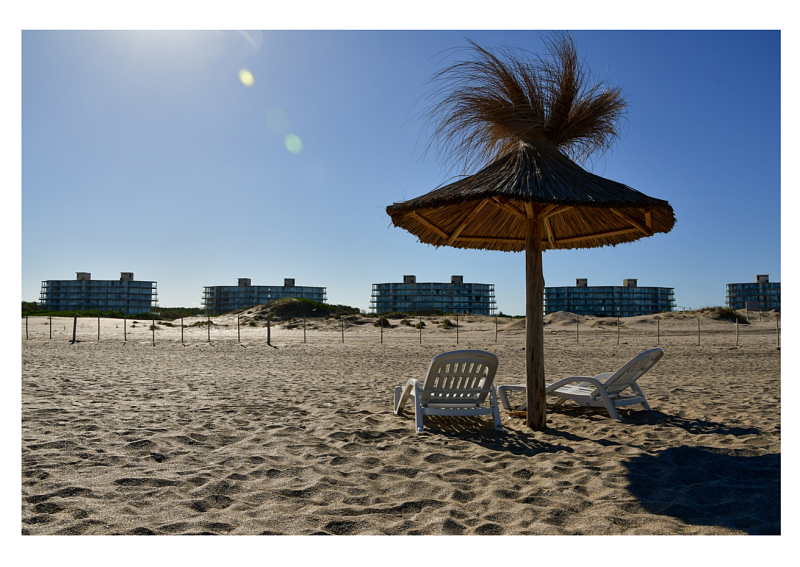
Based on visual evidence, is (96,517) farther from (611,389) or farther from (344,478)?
(611,389)

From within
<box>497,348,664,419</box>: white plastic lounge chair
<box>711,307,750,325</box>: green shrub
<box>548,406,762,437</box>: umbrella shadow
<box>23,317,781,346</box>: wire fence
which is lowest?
<box>23,317,781,346</box>: wire fence

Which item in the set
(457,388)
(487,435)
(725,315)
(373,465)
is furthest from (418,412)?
(725,315)

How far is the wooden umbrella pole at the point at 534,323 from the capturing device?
4.30 meters

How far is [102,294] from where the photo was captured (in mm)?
75062

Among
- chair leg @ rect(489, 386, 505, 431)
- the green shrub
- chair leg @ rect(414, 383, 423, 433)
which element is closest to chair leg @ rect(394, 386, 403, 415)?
chair leg @ rect(414, 383, 423, 433)

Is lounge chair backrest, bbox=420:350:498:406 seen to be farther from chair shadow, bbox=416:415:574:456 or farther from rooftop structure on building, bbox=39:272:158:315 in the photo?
rooftop structure on building, bbox=39:272:158:315

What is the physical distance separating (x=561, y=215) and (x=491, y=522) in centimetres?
388

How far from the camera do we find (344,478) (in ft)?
10.0

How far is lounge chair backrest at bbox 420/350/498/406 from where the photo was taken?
4.30 m

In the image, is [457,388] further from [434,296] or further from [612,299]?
[612,299]

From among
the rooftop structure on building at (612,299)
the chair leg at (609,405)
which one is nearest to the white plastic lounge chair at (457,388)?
the chair leg at (609,405)

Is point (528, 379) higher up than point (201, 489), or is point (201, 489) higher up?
point (528, 379)

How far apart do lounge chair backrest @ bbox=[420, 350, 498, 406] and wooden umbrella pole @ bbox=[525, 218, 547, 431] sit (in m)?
0.36
